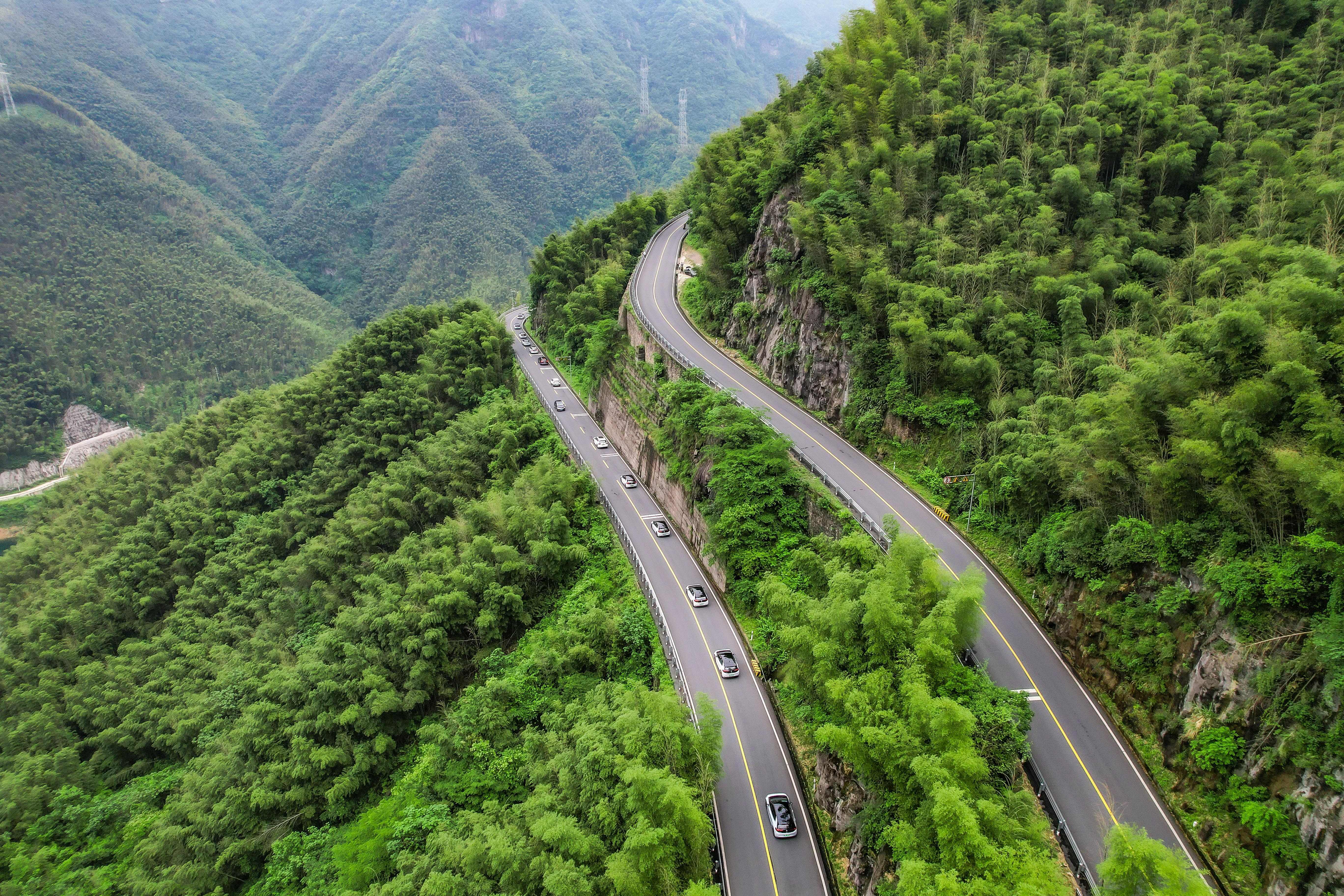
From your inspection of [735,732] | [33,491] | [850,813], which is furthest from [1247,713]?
[33,491]

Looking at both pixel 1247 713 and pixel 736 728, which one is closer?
pixel 1247 713

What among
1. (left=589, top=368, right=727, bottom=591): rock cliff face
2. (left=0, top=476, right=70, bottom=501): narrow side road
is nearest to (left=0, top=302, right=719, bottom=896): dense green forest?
(left=589, top=368, right=727, bottom=591): rock cliff face

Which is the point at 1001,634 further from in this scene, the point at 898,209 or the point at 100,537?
the point at 100,537

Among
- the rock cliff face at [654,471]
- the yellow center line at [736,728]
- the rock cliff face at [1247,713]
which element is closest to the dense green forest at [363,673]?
the yellow center line at [736,728]

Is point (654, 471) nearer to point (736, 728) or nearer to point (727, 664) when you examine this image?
point (727, 664)

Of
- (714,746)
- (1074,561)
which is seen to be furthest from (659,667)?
(1074,561)

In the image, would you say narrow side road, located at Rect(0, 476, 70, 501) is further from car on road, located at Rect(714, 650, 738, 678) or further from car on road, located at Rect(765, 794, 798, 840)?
car on road, located at Rect(765, 794, 798, 840)
